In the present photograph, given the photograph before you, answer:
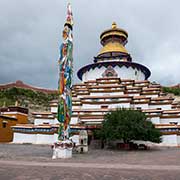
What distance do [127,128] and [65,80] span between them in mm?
5674

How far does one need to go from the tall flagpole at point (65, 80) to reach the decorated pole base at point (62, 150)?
36 cm

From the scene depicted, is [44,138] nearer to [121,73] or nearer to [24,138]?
[24,138]

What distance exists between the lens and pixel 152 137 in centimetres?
1591

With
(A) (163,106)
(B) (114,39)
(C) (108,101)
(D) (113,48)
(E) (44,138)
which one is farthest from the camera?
(B) (114,39)

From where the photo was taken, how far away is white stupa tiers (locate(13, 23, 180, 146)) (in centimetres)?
2006

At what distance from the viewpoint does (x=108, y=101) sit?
72.8 feet

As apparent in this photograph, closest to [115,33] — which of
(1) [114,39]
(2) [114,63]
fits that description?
(1) [114,39]

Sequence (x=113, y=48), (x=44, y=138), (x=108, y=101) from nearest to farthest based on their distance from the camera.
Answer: (x=44, y=138)
(x=108, y=101)
(x=113, y=48)

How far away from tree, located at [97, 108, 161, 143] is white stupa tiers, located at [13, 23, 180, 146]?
240 cm

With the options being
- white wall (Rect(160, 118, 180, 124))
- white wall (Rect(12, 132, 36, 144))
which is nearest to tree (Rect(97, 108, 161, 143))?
white wall (Rect(160, 118, 180, 124))

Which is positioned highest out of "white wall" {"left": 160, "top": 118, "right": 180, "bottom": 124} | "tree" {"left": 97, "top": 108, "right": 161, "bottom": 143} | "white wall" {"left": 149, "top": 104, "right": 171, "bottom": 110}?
"white wall" {"left": 149, "top": 104, "right": 171, "bottom": 110}

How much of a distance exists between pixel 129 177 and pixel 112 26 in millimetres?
27950

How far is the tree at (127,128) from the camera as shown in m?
15.4

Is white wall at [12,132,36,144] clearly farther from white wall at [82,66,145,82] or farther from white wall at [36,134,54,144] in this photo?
white wall at [82,66,145,82]
